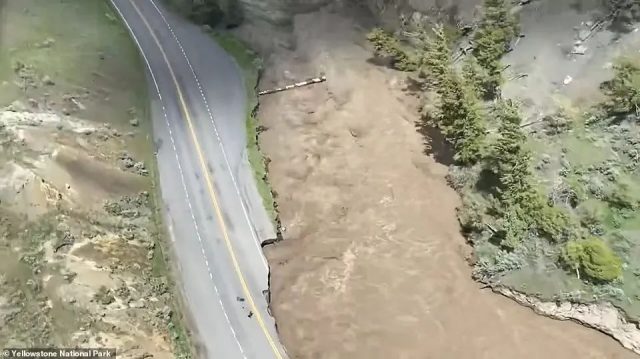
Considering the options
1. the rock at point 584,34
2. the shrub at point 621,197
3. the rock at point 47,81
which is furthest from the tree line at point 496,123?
the rock at point 47,81

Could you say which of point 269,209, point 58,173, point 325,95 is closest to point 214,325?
point 269,209

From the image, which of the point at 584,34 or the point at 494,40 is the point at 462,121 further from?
the point at 584,34

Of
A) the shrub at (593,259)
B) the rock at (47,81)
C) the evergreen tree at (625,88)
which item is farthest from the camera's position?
the rock at (47,81)

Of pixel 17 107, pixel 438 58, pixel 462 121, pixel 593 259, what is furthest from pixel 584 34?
pixel 17 107

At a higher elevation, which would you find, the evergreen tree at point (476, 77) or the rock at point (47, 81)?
the evergreen tree at point (476, 77)

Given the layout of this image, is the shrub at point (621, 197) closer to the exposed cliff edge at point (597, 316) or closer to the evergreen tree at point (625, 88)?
the evergreen tree at point (625, 88)

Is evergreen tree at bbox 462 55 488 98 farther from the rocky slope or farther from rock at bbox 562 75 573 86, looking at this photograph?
the rocky slope

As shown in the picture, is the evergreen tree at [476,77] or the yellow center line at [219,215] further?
the evergreen tree at [476,77]
